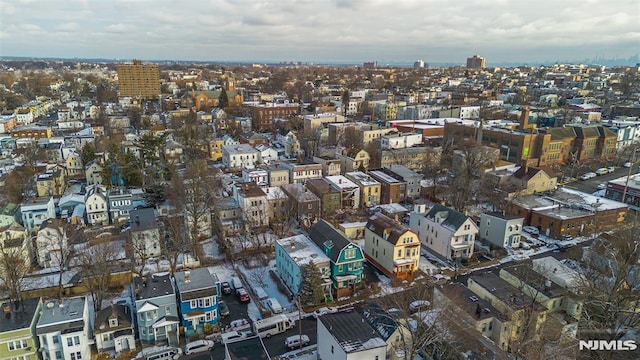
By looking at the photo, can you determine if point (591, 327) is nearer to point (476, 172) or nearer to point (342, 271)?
point (342, 271)

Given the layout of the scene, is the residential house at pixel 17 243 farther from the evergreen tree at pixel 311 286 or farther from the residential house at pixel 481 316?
the residential house at pixel 481 316

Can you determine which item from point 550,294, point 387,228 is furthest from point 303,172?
point 550,294

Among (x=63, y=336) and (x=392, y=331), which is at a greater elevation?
(x=392, y=331)

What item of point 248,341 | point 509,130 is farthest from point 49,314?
point 509,130

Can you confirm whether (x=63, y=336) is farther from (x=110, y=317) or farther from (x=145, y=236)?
(x=145, y=236)

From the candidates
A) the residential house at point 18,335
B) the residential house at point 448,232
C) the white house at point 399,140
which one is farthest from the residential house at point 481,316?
the white house at point 399,140

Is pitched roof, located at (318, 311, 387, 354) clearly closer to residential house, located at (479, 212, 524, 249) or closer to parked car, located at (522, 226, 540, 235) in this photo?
residential house, located at (479, 212, 524, 249)
